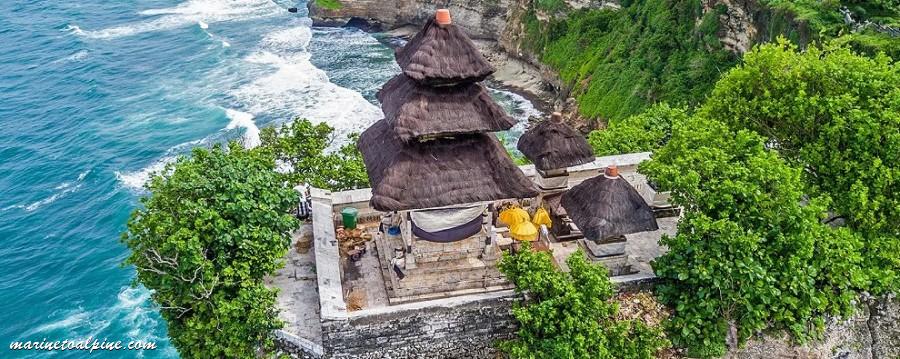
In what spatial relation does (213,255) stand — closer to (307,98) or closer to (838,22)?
(838,22)

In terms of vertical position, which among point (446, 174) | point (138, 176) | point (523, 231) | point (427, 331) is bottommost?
point (138, 176)

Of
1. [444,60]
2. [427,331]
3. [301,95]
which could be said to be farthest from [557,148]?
[301,95]

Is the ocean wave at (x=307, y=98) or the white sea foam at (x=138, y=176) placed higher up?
the white sea foam at (x=138, y=176)

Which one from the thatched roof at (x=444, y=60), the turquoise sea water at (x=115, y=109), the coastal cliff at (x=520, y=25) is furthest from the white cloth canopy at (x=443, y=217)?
the coastal cliff at (x=520, y=25)

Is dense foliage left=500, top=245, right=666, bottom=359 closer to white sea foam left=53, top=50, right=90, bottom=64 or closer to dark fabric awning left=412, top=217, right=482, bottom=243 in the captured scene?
dark fabric awning left=412, top=217, right=482, bottom=243

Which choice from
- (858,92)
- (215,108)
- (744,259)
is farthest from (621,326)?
(215,108)

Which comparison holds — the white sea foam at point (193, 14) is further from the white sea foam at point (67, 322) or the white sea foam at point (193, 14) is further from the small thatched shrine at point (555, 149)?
the small thatched shrine at point (555, 149)

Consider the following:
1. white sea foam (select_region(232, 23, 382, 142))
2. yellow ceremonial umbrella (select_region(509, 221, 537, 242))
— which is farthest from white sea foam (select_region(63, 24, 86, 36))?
yellow ceremonial umbrella (select_region(509, 221, 537, 242))

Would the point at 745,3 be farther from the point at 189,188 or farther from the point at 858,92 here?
the point at 189,188
